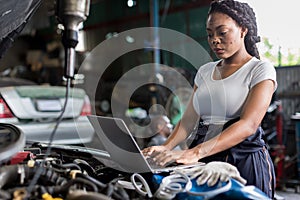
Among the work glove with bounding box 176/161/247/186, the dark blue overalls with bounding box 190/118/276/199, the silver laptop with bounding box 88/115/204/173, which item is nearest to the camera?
the work glove with bounding box 176/161/247/186

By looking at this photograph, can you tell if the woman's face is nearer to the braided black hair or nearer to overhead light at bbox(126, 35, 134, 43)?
the braided black hair

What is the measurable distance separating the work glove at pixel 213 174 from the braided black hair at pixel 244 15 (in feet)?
1.44

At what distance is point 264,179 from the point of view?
1.06 meters

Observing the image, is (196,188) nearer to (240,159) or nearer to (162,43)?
(240,159)

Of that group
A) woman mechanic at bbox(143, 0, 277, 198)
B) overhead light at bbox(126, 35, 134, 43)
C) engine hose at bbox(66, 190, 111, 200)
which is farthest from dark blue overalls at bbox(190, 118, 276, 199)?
overhead light at bbox(126, 35, 134, 43)

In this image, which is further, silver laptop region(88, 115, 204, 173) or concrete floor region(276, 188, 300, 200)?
concrete floor region(276, 188, 300, 200)

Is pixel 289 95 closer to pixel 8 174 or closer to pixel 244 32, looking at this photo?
pixel 244 32

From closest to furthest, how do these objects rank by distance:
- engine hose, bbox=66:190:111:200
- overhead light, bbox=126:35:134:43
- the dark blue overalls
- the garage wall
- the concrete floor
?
engine hose, bbox=66:190:111:200 → the dark blue overalls → the concrete floor → the garage wall → overhead light, bbox=126:35:134:43

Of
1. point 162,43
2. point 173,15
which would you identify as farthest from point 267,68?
point 173,15

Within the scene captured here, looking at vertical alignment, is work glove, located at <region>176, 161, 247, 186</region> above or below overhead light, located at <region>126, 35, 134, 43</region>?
below

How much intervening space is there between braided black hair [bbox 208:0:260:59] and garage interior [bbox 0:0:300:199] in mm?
163

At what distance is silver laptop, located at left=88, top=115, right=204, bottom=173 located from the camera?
3.09 feet

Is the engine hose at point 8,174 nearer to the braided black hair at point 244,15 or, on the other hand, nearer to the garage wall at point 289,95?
the braided black hair at point 244,15

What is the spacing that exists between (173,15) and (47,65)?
12.6 ft
